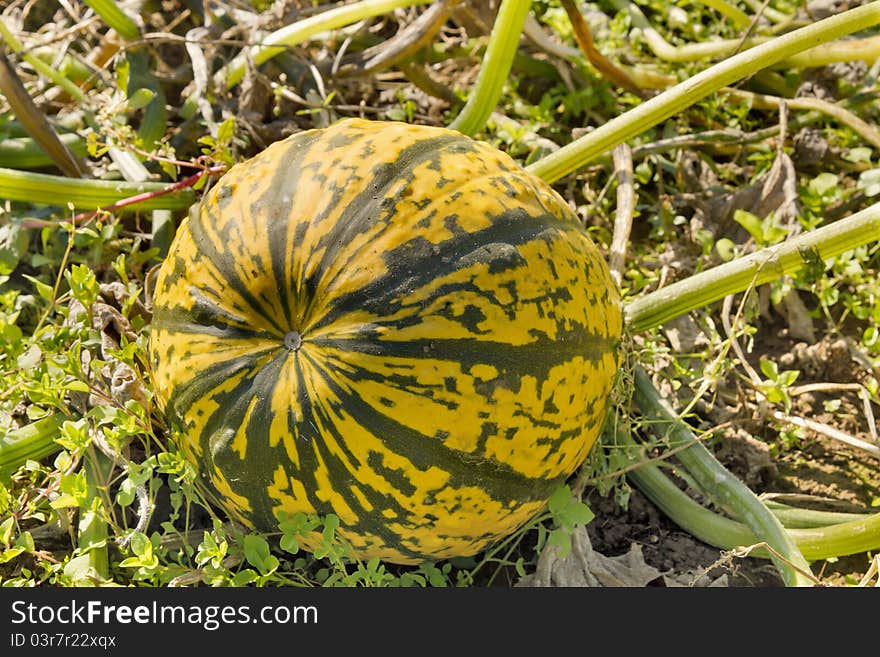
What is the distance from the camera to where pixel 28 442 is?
2.47 m

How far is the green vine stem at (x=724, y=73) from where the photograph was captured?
2.57 metres

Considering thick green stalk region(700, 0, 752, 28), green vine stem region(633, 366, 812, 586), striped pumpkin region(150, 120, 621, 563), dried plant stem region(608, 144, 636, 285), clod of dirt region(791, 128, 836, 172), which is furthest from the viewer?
thick green stalk region(700, 0, 752, 28)

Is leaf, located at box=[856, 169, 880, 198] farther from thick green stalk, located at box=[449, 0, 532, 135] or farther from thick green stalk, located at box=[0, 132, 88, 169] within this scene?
thick green stalk, located at box=[0, 132, 88, 169]

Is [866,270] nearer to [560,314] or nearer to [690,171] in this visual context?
[690,171]

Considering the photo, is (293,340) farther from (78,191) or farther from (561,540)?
(78,191)

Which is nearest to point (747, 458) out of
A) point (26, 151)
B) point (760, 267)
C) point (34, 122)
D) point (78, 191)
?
point (760, 267)

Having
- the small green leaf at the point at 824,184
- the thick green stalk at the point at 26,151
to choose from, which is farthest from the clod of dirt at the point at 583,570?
the thick green stalk at the point at 26,151

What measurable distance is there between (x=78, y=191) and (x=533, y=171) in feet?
4.32

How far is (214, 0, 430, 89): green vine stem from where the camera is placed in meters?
3.04

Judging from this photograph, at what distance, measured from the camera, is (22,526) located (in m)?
2.58

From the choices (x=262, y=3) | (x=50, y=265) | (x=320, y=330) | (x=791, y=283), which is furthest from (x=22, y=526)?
(x=791, y=283)

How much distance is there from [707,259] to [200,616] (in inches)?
73.9

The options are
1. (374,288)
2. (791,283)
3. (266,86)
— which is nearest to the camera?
(374,288)

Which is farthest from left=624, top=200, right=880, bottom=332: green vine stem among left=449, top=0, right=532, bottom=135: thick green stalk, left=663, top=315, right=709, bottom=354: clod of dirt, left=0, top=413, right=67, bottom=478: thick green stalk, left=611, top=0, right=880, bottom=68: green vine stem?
left=0, top=413, right=67, bottom=478: thick green stalk
